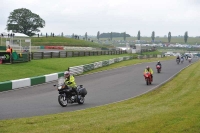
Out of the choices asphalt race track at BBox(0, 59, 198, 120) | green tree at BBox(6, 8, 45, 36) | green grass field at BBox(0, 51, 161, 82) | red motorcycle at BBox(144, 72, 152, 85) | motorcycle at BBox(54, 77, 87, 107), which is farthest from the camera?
green tree at BBox(6, 8, 45, 36)

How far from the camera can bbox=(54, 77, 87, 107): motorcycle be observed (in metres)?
16.2

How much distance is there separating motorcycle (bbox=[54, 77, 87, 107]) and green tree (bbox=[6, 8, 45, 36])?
9138 centimetres

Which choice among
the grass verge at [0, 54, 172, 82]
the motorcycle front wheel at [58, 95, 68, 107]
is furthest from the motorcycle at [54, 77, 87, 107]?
the grass verge at [0, 54, 172, 82]

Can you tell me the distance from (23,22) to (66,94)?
307 feet

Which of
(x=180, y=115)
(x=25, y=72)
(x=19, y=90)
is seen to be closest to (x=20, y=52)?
(x=25, y=72)

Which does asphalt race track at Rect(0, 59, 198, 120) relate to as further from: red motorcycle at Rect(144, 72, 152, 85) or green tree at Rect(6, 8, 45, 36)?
green tree at Rect(6, 8, 45, 36)

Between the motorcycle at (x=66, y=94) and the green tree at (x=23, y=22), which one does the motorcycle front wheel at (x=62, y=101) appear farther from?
the green tree at (x=23, y=22)

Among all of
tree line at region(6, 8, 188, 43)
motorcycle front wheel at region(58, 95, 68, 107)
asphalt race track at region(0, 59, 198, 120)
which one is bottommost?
asphalt race track at region(0, 59, 198, 120)

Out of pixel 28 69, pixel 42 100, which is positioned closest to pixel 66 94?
pixel 42 100

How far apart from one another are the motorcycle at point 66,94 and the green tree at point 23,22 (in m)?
91.4

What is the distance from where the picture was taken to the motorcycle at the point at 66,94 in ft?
53.1

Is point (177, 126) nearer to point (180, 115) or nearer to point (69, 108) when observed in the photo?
point (180, 115)

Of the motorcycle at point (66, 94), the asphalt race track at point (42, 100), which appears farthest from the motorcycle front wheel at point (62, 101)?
the asphalt race track at point (42, 100)

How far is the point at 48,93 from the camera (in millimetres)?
21484
